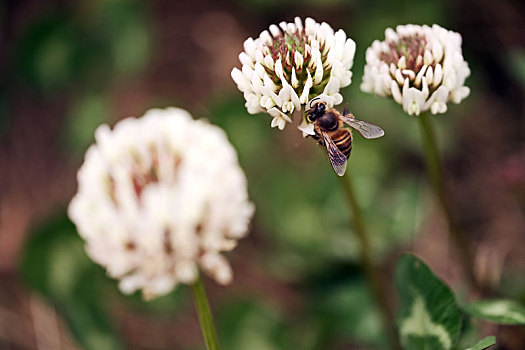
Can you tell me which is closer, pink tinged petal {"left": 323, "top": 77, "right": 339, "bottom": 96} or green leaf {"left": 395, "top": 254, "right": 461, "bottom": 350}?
pink tinged petal {"left": 323, "top": 77, "right": 339, "bottom": 96}

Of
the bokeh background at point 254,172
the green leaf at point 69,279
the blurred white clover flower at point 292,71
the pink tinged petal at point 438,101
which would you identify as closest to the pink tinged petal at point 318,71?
the blurred white clover flower at point 292,71

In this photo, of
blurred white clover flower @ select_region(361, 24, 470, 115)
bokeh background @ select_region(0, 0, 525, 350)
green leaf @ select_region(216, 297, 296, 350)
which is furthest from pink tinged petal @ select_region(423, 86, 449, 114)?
green leaf @ select_region(216, 297, 296, 350)

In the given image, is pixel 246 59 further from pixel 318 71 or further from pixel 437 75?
pixel 437 75

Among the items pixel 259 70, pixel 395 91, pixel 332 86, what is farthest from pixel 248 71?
pixel 395 91

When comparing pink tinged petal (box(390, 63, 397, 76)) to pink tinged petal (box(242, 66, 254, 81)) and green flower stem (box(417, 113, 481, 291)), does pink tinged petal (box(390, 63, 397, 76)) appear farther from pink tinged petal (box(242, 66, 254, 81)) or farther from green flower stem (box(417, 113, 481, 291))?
pink tinged petal (box(242, 66, 254, 81))

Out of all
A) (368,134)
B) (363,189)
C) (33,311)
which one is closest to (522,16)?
(363,189)

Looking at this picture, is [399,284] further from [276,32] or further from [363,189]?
[363,189]
